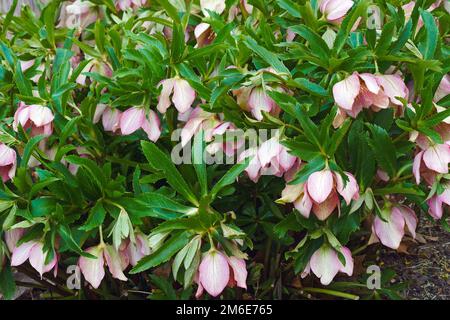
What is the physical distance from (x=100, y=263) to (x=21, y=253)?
14cm

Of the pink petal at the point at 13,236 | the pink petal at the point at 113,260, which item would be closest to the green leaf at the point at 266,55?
the pink petal at the point at 113,260

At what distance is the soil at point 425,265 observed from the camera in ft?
5.87

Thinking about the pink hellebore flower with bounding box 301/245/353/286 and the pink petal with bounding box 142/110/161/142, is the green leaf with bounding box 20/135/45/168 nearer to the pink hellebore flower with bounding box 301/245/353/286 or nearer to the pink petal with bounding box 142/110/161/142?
the pink petal with bounding box 142/110/161/142

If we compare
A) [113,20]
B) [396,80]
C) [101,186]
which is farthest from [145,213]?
[113,20]

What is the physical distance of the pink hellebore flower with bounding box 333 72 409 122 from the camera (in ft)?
3.66

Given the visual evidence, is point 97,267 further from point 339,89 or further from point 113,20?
point 113,20

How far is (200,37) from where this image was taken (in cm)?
136

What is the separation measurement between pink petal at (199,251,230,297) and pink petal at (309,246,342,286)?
185 mm

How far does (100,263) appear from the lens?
4.02ft

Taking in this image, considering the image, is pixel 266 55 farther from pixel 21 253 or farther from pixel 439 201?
pixel 21 253

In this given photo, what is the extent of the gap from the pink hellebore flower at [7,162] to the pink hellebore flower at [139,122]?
202 millimetres

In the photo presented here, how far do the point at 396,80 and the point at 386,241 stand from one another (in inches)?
11.4

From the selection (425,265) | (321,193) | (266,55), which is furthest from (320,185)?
(425,265)

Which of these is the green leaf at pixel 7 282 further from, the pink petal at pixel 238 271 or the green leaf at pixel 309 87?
the green leaf at pixel 309 87
